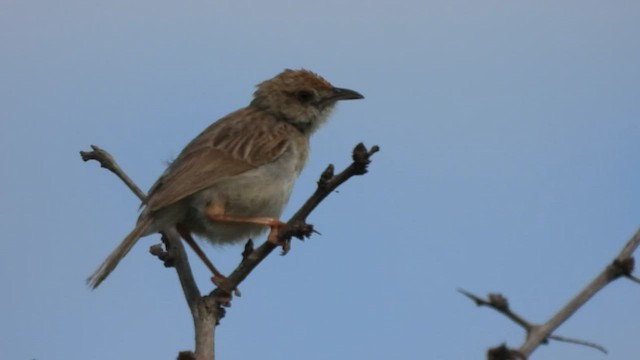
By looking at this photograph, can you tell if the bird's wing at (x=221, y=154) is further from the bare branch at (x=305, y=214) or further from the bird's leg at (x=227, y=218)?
the bare branch at (x=305, y=214)

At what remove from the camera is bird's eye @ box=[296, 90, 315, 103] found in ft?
26.7

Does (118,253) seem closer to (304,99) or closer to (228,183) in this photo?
(228,183)

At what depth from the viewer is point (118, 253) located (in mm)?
6094

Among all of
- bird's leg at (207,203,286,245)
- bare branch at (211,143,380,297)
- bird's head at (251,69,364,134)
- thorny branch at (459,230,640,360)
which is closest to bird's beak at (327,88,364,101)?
bird's head at (251,69,364,134)

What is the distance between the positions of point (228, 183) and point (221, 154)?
1.08 ft

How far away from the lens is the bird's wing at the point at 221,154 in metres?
6.81

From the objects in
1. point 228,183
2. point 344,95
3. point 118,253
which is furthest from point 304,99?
point 118,253

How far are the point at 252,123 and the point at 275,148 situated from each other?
58 centimetres

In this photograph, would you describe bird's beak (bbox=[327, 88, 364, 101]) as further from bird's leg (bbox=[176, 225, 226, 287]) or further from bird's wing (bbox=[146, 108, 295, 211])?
bird's leg (bbox=[176, 225, 226, 287])

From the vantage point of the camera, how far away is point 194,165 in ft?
23.3

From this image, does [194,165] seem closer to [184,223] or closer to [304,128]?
[184,223]

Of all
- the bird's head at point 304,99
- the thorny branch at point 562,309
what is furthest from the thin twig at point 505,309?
the bird's head at point 304,99

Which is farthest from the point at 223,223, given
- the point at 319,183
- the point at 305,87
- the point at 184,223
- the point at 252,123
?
the point at 319,183

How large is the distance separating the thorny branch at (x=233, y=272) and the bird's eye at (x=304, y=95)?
211cm
